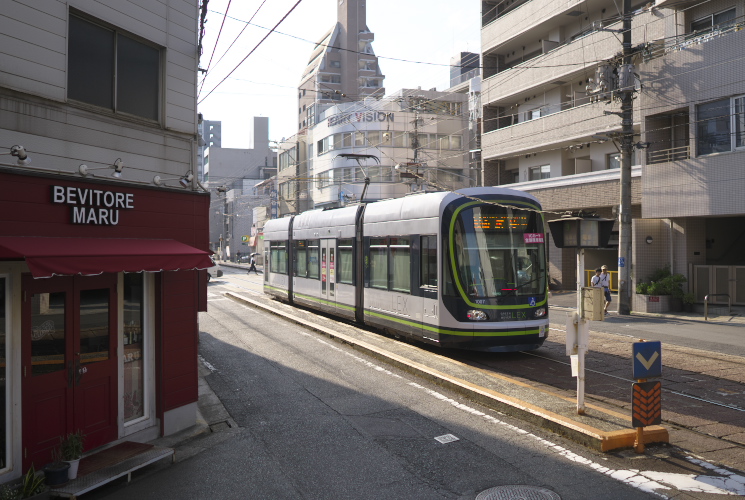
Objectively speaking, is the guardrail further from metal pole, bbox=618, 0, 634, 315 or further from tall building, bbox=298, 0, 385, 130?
tall building, bbox=298, 0, 385, 130

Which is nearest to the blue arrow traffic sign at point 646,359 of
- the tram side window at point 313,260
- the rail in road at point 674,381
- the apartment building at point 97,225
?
the rail in road at point 674,381

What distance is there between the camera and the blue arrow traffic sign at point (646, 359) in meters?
7.37

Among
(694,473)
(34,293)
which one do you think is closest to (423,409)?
(694,473)

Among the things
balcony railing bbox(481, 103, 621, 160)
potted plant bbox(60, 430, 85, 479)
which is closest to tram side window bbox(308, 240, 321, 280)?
potted plant bbox(60, 430, 85, 479)

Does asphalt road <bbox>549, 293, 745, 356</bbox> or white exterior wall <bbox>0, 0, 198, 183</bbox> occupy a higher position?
white exterior wall <bbox>0, 0, 198, 183</bbox>

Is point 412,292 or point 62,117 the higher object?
point 62,117

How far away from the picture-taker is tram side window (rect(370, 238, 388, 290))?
49.9 feet

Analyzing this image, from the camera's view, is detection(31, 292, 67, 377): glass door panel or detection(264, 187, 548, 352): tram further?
detection(264, 187, 548, 352): tram

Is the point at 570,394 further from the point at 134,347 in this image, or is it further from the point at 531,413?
the point at 134,347

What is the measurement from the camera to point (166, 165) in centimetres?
917

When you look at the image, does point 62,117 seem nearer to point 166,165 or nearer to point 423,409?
point 166,165

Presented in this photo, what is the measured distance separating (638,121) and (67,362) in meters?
23.7

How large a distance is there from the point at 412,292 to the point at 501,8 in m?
27.6

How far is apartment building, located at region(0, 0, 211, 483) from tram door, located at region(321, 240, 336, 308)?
870 cm
